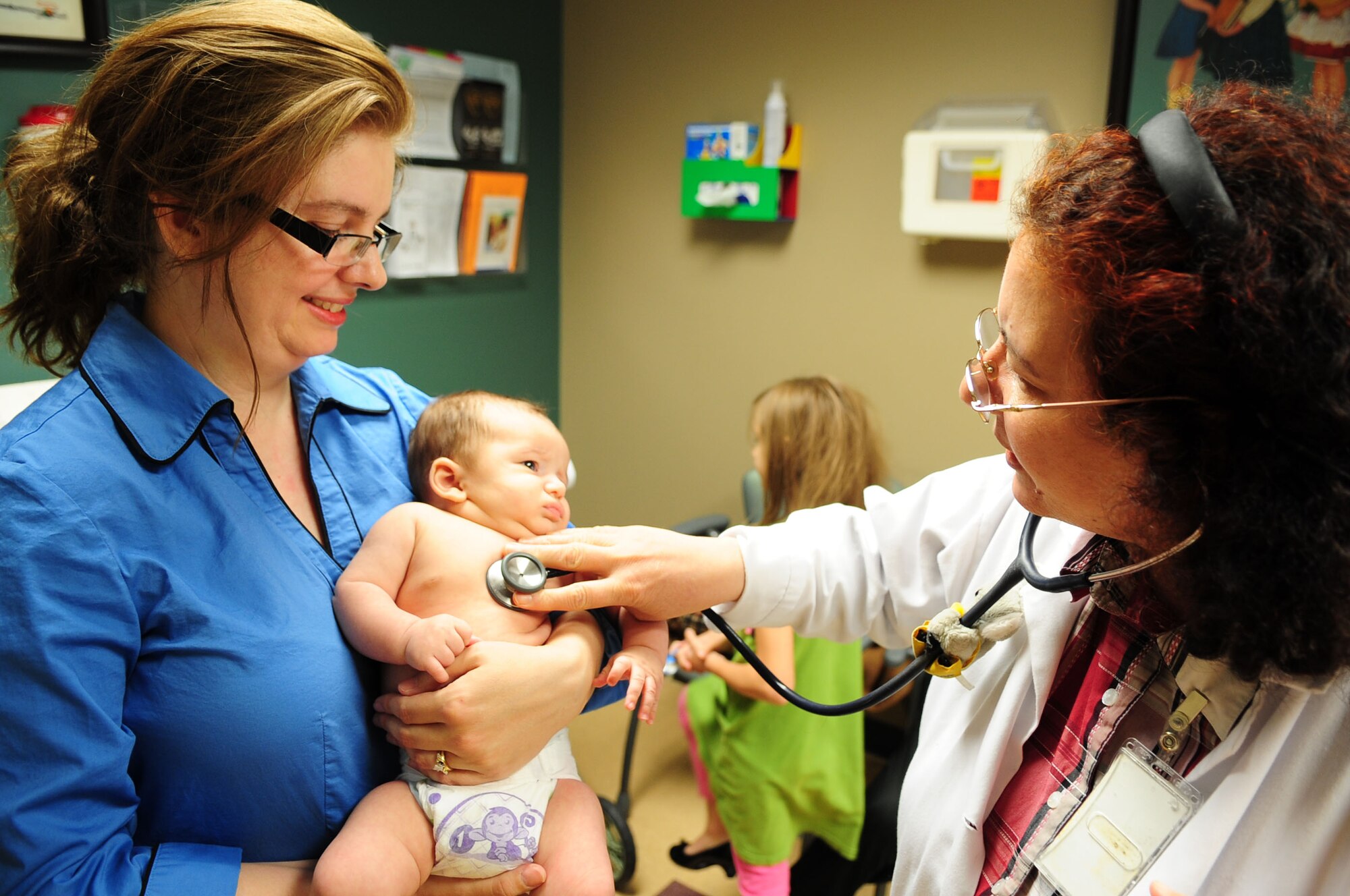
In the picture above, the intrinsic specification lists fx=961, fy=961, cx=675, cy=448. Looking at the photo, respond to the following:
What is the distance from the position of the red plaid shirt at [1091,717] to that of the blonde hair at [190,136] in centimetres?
97

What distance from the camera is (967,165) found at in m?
2.56

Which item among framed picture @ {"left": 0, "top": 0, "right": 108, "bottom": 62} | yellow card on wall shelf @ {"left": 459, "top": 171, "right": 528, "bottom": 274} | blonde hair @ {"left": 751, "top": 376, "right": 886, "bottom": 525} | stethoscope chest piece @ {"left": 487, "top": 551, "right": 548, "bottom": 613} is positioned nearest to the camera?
stethoscope chest piece @ {"left": 487, "top": 551, "right": 548, "bottom": 613}

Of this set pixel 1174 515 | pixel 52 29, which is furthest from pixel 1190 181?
pixel 52 29

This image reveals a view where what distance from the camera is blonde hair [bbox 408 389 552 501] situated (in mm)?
1363

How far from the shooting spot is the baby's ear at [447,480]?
133 centimetres

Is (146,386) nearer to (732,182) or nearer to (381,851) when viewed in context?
(381,851)

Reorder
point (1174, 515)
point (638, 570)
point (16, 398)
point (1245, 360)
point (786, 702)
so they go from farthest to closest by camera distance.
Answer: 1. point (786, 702)
2. point (16, 398)
3. point (638, 570)
4. point (1174, 515)
5. point (1245, 360)

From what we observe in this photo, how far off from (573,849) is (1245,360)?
92 centimetres

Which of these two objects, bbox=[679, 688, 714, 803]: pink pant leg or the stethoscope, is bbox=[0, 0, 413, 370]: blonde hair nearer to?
Answer: the stethoscope

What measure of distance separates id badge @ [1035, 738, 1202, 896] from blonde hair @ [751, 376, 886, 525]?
1.30 metres

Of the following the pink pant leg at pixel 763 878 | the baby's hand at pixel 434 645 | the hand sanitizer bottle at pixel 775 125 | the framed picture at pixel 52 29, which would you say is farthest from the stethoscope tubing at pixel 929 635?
the hand sanitizer bottle at pixel 775 125

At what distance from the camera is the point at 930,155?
102 inches

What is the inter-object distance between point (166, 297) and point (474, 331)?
7.25ft

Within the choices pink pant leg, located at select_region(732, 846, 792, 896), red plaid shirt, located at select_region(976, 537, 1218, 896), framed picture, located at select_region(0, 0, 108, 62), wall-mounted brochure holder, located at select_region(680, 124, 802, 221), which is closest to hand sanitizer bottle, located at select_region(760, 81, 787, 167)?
wall-mounted brochure holder, located at select_region(680, 124, 802, 221)
